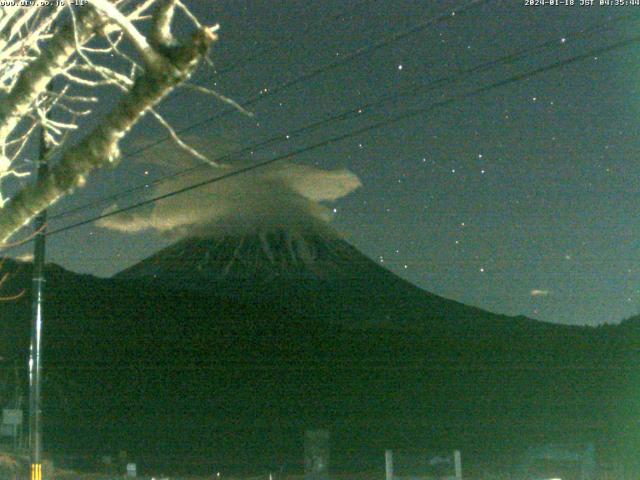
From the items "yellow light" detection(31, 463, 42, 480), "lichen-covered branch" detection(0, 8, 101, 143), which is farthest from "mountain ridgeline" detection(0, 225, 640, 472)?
"lichen-covered branch" detection(0, 8, 101, 143)

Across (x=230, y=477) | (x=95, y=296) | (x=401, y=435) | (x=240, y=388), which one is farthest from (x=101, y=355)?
(x=401, y=435)

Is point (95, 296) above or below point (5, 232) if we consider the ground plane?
above

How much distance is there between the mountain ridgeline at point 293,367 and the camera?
3322cm

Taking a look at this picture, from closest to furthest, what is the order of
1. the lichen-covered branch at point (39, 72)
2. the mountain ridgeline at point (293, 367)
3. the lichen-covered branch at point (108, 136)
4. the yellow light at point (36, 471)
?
the lichen-covered branch at point (108, 136) → the lichen-covered branch at point (39, 72) → the yellow light at point (36, 471) → the mountain ridgeline at point (293, 367)

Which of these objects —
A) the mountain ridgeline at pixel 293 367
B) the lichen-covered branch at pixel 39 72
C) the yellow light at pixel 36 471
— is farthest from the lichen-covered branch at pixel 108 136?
the mountain ridgeline at pixel 293 367

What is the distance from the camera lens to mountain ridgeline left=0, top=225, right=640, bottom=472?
33219 mm

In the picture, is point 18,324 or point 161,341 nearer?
point 18,324

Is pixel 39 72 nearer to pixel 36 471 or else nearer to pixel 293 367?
pixel 36 471

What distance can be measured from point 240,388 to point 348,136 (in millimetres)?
26830

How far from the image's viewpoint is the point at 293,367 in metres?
37.1

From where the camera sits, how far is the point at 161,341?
125 ft

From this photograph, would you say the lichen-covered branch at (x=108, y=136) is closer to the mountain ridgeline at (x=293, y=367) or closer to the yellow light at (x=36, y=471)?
the yellow light at (x=36, y=471)

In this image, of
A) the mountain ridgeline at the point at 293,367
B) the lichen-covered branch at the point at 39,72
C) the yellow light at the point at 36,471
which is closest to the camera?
the lichen-covered branch at the point at 39,72

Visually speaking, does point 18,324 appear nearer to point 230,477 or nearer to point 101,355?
point 101,355
